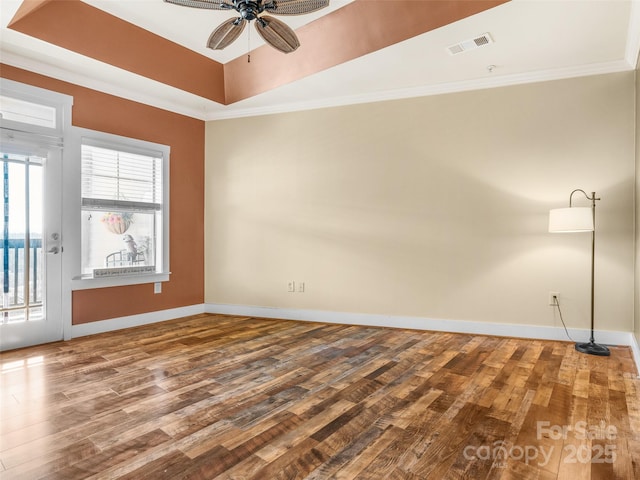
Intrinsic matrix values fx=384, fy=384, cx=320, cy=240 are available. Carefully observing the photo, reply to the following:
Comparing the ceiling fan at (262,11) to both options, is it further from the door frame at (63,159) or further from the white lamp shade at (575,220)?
the white lamp shade at (575,220)

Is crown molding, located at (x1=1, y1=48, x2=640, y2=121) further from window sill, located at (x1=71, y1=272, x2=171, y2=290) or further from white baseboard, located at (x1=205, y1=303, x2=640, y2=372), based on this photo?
white baseboard, located at (x1=205, y1=303, x2=640, y2=372)

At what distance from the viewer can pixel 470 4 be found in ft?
9.86

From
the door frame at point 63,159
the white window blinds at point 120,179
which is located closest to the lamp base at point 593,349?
the white window blinds at point 120,179

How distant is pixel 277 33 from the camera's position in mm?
2941

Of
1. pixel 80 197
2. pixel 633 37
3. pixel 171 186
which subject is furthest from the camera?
pixel 171 186

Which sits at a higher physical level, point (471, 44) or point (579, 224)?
point (471, 44)

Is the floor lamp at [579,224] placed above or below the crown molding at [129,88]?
below

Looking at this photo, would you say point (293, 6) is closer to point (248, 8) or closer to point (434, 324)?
point (248, 8)

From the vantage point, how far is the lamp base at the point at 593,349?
139 inches

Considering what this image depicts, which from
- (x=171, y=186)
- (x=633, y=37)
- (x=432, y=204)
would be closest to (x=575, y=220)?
(x=432, y=204)

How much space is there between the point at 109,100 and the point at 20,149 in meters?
1.13

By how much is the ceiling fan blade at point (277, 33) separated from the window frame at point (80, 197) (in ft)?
8.19

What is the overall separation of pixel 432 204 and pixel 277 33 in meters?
2.58

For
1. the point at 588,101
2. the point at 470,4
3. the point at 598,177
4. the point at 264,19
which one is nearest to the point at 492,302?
the point at 598,177
